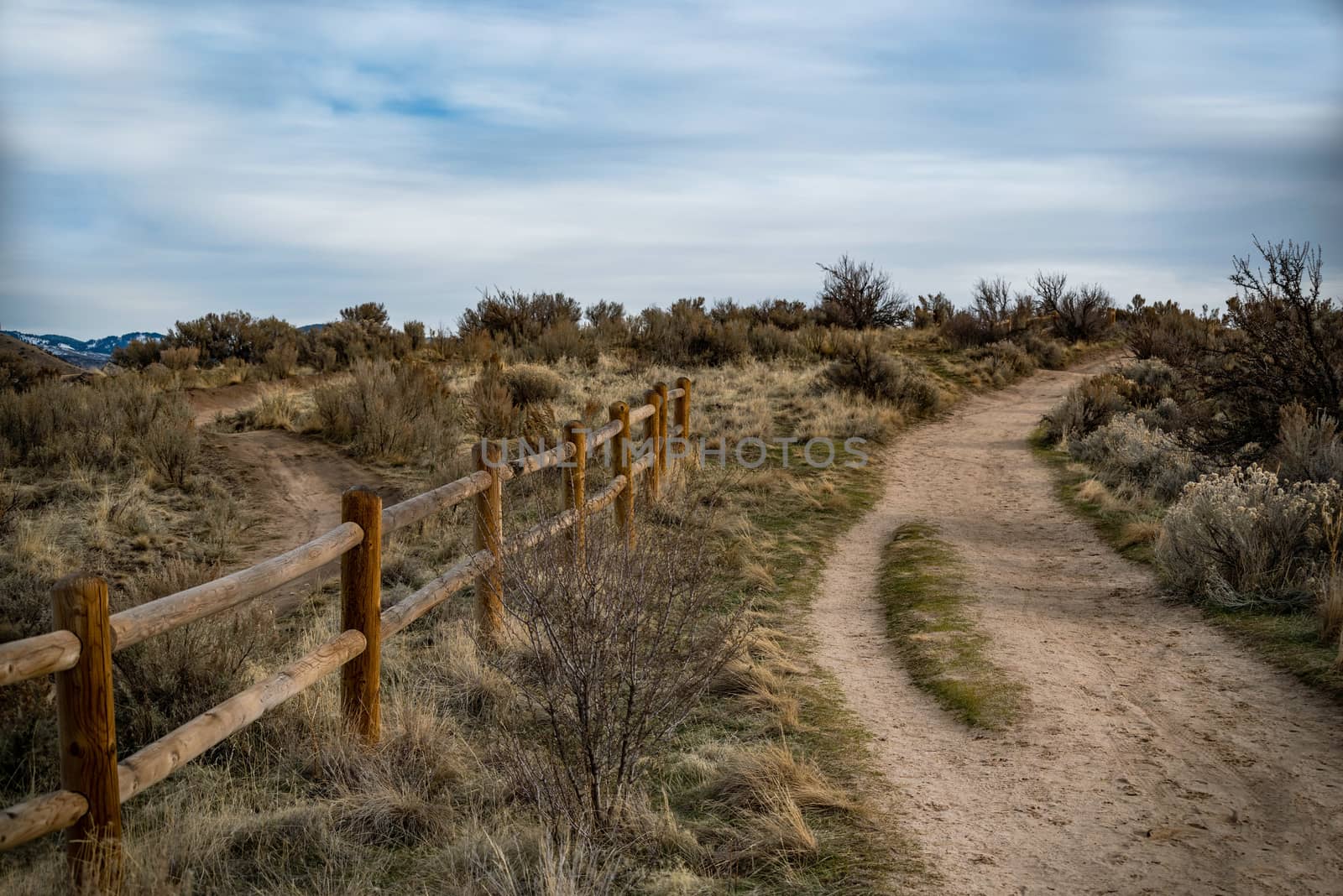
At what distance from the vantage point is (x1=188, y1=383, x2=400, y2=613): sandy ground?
10523 mm

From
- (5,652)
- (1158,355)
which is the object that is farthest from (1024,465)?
(5,652)

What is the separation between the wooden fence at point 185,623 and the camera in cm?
325

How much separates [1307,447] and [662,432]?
7020 mm

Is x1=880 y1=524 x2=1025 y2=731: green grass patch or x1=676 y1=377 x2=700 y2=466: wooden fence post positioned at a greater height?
x1=676 y1=377 x2=700 y2=466: wooden fence post

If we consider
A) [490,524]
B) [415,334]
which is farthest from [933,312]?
[490,524]

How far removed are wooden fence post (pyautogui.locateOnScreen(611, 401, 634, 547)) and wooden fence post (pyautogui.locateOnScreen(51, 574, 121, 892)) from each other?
6.13 metres

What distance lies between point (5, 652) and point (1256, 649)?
713 cm

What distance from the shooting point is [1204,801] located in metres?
4.55

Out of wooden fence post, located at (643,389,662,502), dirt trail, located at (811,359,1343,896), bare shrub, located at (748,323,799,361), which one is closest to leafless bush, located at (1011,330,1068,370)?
bare shrub, located at (748,323,799,361)

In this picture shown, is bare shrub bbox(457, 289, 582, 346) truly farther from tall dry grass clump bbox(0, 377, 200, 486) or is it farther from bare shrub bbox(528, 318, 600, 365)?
tall dry grass clump bbox(0, 377, 200, 486)

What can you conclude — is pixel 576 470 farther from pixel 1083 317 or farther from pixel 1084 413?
pixel 1083 317

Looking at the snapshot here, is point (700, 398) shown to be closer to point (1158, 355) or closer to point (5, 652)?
point (1158, 355)

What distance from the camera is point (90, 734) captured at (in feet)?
11.0

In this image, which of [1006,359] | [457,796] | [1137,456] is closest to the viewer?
[457,796]
